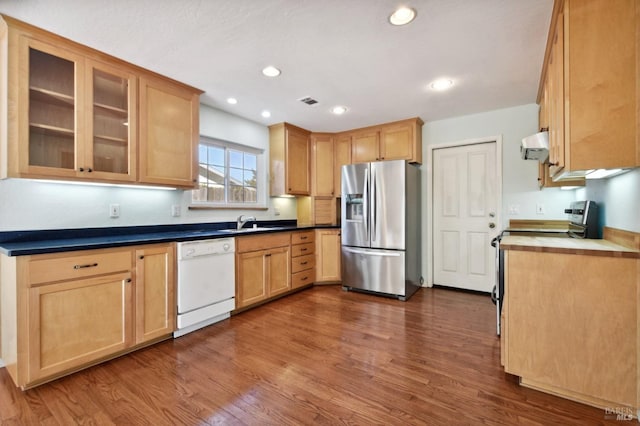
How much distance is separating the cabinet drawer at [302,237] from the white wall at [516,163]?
2.37 m

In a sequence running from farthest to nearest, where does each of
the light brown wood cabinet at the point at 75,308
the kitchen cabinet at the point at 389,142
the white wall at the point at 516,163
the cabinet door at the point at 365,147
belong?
the cabinet door at the point at 365,147, the kitchen cabinet at the point at 389,142, the white wall at the point at 516,163, the light brown wood cabinet at the point at 75,308

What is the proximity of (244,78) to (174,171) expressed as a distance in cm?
110

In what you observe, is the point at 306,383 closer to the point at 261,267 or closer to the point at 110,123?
the point at 261,267

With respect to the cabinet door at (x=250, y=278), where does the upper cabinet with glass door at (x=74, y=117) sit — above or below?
above

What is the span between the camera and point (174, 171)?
106 inches

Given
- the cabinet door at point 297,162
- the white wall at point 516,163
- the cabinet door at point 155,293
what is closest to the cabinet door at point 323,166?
the cabinet door at point 297,162

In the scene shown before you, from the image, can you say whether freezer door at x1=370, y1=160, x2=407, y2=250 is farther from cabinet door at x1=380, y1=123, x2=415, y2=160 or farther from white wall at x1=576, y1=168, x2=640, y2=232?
white wall at x1=576, y1=168, x2=640, y2=232

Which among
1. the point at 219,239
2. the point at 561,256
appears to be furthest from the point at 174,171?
the point at 561,256

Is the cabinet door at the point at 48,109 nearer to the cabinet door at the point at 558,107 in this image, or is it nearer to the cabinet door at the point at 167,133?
the cabinet door at the point at 167,133

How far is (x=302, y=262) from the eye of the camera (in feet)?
12.7

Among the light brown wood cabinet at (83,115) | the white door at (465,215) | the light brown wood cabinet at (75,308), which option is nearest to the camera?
the light brown wood cabinet at (75,308)

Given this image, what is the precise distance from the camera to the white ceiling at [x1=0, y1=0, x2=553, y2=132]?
1.73 meters

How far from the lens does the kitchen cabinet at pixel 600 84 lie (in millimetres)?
1381

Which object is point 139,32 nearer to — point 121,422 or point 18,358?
point 18,358
